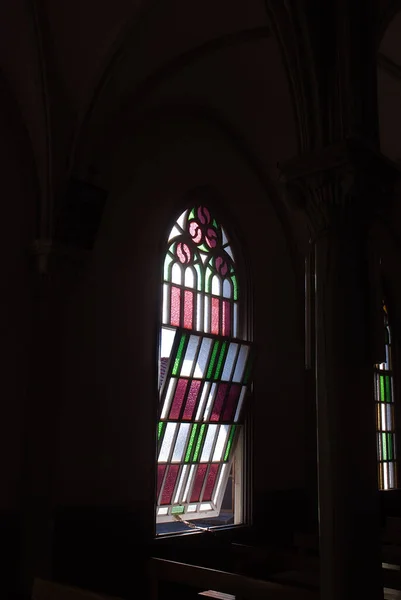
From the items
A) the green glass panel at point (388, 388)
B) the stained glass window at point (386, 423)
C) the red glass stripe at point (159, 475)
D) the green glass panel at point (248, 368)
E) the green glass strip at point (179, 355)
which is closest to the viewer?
the red glass stripe at point (159, 475)

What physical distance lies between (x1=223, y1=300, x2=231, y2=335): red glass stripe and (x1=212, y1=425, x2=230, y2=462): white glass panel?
1106 millimetres

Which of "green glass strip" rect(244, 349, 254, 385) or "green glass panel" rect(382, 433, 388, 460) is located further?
"green glass panel" rect(382, 433, 388, 460)

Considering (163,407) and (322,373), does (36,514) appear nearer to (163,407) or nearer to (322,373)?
(163,407)

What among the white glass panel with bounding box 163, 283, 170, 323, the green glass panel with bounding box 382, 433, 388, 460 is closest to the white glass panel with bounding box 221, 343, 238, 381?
the white glass panel with bounding box 163, 283, 170, 323

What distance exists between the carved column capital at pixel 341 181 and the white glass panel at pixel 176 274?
3.08 m

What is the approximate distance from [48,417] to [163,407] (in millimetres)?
1596

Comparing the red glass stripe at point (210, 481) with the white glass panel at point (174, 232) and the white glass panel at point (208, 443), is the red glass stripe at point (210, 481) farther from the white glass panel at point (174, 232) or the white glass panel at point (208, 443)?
the white glass panel at point (174, 232)

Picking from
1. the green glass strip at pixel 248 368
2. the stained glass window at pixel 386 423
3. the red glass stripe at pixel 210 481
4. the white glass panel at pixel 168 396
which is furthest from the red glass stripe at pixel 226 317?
the stained glass window at pixel 386 423

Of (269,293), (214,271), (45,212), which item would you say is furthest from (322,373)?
(269,293)

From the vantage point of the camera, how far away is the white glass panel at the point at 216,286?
7.64 meters

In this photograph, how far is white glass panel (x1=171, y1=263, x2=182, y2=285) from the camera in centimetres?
715

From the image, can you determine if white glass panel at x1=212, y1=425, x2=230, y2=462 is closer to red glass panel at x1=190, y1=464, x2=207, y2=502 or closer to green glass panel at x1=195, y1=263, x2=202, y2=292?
red glass panel at x1=190, y1=464, x2=207, y2=502

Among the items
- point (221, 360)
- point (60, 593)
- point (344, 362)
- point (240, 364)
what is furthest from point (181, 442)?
point (344, 362)

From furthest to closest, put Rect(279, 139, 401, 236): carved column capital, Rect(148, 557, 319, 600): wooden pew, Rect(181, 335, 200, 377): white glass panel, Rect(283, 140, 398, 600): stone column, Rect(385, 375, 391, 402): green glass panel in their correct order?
1. Rect(385, 375, 391, 402): green glass panel
2. Rect(181, 335, 200, 377): white glass panel
3. Rect(148, 557, 319, 600): wooden pew
4. Rect(279, 139, 401, 236): carved column capital
5. Rect(283, 140, 398, 600): stone column
